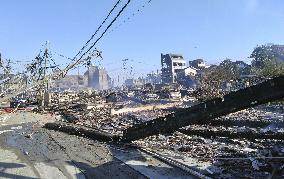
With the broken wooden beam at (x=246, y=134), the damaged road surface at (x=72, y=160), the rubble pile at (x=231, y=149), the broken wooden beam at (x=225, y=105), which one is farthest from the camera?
the damaged road surface at (x=72, y=160)

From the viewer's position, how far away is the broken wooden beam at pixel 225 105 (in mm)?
5629

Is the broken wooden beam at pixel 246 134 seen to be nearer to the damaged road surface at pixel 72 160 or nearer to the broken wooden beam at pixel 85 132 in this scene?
the damaged road surface at pixel 72 160

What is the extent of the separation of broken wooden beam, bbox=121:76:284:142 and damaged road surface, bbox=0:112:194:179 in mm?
1128

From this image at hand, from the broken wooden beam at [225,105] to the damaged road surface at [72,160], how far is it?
1.13 m

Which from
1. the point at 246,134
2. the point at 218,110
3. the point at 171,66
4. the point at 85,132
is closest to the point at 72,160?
the point at 85,132

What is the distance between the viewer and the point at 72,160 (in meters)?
9.27

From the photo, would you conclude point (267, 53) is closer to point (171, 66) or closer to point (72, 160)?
point (171, 66)

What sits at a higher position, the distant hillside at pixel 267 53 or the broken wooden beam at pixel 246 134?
the distant hillside at pixel 267 53

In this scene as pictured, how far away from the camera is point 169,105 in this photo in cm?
2833

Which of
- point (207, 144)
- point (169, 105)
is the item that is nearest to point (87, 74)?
point (169, 105)

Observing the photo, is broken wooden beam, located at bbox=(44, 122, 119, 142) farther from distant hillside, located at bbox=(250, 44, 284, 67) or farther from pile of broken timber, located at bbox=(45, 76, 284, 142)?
distant hillside, located at bbox=(250, 44, 284, 67)

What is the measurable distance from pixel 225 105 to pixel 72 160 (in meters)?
4.97

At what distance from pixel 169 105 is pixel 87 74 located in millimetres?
101381

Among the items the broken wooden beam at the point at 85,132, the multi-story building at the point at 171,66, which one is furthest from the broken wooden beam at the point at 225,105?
the multi-story building at the point at 171,66
